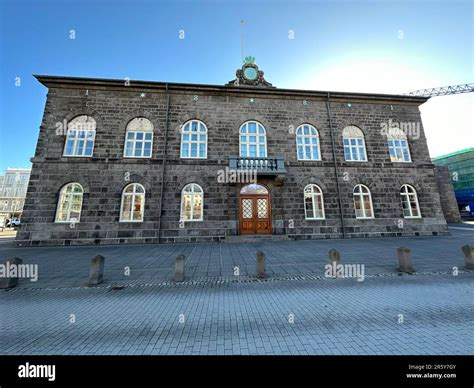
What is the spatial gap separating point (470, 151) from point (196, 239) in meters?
64.5

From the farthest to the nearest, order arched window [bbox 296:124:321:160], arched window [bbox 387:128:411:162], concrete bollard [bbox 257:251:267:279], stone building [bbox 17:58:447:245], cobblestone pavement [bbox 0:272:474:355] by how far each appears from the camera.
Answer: arched window [bbox 387:128:411:162]
arched window [bbox 296:124:321:160]
stone building [bbox 17:58:447:245]
concrete bollard [bbox 257:251:267:279]
cobblestone pavement [bbox 0:272:474:355]

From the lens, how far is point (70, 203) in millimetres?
12289

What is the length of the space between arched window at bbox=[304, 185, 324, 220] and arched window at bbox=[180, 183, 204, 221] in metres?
7.64

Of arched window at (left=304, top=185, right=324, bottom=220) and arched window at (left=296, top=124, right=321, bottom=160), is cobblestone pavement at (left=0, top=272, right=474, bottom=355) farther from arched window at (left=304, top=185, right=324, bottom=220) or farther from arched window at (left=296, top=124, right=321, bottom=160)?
arched window at (left=296, top=124, right=321, bottom=160)

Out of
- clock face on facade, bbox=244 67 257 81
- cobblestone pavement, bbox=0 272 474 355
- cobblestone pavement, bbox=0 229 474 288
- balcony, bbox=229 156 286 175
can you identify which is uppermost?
clock face on facade, bbox=244 67 257 81

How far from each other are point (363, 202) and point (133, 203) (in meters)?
16.7

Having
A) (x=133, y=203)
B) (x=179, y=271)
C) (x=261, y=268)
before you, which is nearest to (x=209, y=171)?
(x=133, y=203)

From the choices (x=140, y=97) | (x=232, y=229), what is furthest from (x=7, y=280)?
(x=140, y=97)

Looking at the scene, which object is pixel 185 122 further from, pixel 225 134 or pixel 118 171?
pixel 118 171

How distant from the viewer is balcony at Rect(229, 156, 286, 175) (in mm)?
12984

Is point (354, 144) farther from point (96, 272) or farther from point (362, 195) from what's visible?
point (96, 272)

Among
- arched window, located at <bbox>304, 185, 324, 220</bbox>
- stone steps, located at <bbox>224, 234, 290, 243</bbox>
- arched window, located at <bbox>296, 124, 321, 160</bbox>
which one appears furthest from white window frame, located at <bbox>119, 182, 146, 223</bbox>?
arched window, located at <bbox>296, 124, 321, 160</bbox>

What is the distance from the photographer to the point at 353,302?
14.0ft
